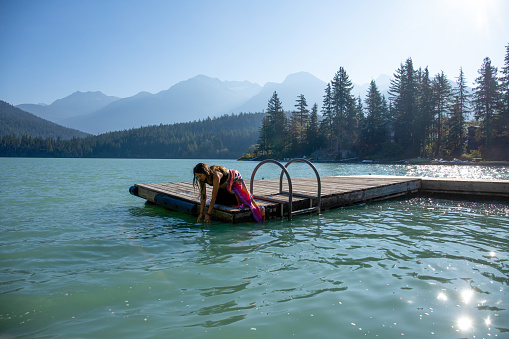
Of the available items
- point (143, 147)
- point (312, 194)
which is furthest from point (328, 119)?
point (143, 147)

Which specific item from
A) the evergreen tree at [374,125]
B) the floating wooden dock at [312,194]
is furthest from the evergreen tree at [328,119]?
the floating wooden dock at [312,194]

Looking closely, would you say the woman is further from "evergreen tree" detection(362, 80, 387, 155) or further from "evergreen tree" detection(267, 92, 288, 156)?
"evergreen tree" detection(267, 92, 288, 156)

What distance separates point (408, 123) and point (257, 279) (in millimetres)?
78744

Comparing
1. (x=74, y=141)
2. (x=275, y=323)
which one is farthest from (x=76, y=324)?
(x=74, y=141)

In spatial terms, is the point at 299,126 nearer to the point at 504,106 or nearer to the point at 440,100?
the point at 440,100

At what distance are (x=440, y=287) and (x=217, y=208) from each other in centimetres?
518

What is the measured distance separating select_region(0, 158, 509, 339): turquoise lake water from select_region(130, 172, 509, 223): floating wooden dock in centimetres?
49

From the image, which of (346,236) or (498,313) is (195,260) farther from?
(498,313)

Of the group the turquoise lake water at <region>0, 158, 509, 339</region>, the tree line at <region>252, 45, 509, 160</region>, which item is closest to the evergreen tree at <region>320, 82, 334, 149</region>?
the tree line at <region>252, 45, 509, 160</region>

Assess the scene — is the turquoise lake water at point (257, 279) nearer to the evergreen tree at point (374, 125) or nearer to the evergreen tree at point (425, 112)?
the evergreen tree at point (425, 112)

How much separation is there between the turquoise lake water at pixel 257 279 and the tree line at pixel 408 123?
65.4 meters

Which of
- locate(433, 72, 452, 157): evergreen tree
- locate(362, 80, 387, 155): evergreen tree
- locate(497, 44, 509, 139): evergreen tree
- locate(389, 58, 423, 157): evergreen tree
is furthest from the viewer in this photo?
locate(362, 80, 387, 155): evergreen tree

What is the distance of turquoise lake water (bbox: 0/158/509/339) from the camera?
3.47 m

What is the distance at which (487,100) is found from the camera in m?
60.8
